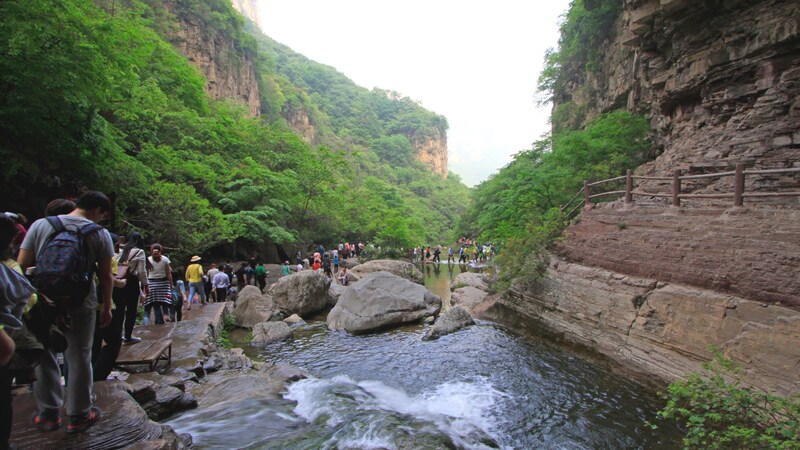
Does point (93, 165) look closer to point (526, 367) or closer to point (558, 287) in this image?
point (526, 367)

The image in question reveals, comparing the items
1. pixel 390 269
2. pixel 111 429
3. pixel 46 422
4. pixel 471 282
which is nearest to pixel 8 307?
pixel 46 422

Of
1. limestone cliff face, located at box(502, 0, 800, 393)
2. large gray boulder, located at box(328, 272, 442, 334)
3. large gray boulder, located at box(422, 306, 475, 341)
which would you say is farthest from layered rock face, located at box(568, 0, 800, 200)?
large gray boulder, located at box(328, 272, 442, 334)

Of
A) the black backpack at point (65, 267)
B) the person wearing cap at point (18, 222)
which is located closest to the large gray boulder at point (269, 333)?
the person wearing cap at point (18, 222)

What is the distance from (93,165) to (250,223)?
8738mm

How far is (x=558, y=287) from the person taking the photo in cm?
1074

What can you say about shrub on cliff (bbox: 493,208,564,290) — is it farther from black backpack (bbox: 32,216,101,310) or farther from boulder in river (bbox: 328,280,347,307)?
black backpack (bbox: 32,216,101,310)

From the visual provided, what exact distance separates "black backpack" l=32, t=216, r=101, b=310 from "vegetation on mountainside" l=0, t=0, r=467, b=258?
6.77 metres

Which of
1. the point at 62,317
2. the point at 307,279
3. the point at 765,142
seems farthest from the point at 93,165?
the point at 765,142

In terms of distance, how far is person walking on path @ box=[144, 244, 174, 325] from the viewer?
7.10 meters

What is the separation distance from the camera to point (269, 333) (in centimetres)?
1036

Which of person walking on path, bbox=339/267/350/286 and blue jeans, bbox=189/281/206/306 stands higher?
blue jeans, bbox=189/281/206/306

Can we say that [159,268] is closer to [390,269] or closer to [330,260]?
[390,269]

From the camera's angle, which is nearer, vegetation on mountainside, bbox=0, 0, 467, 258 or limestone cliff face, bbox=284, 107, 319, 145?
vegetation on mountainside, bbox=0, 0, 467, 258

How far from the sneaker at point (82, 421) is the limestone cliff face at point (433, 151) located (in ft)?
277
